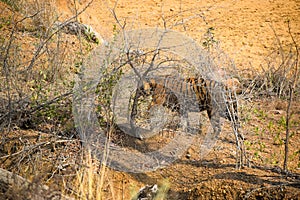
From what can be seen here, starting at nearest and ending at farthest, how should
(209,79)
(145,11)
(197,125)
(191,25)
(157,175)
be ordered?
(157,175)
(209,79)
(197,125)
(191,25)
(145,11)

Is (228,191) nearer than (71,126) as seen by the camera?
Yes

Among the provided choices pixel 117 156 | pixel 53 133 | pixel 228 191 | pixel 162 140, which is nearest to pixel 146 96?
pixel 162 140

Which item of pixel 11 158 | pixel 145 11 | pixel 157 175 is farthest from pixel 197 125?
pixel 145 11

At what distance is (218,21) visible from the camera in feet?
31.8

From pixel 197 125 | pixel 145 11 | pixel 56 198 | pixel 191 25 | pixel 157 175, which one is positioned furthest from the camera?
pixel 145 11

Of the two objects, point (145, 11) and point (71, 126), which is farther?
point (145, 11)

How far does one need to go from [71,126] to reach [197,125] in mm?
1510

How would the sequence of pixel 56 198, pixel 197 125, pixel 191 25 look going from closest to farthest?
pixel 56 198, pixel 197 125, pixel 191 25

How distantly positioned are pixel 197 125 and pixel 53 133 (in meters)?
1.70

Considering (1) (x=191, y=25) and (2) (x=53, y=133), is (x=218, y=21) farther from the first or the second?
(2) (x=53, y=133)

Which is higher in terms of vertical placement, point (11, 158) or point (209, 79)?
point (209, 79)

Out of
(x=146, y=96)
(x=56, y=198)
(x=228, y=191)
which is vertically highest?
(x=146, y=96)

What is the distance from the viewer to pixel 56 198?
2682mm

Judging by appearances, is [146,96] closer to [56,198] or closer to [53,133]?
[53,133]
